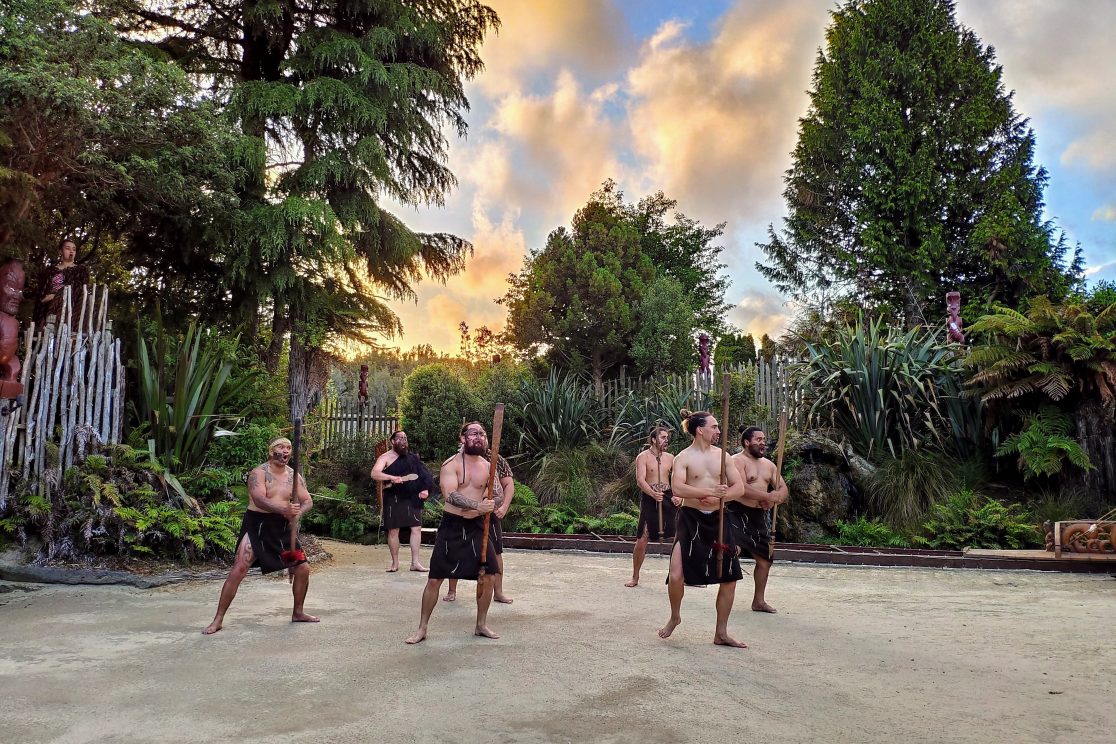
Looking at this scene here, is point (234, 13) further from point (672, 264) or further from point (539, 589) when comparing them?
point (672, 264)

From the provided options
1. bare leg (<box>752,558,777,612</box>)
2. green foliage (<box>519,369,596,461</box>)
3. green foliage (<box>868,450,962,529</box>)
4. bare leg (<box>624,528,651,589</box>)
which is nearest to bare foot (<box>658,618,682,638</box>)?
bare leg (<box>752,558,777,612</box>)

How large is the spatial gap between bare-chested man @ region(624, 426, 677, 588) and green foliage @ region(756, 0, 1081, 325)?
1623cm

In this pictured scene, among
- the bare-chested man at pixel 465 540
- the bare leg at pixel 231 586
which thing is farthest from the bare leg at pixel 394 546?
the bare-chested man at pixel 465 540

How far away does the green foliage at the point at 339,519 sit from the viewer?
1115 centimetres

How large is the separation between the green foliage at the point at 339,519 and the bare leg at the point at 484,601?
6.02m

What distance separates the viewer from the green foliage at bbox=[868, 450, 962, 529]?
11.0 metres

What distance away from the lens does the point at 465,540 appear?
17.7 ft

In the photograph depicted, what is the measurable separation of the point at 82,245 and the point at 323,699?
41.8 ft

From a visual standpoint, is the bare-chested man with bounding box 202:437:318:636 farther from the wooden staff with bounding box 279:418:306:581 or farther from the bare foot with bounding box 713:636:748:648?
the bare foot with bounding box 713:636:748:648

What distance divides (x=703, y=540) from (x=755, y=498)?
83 cm

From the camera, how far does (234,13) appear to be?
15906mm

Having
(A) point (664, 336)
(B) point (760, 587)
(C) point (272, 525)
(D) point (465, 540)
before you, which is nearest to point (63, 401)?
(C) point (272, 525)

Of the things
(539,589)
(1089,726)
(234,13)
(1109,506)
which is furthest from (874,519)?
(234,13)

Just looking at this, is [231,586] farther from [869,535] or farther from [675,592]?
[869,535]
